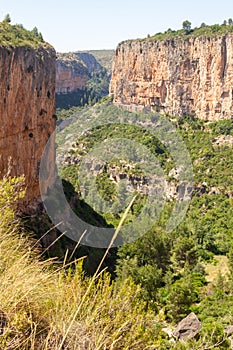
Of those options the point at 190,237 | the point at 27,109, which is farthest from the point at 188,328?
the point at 190,237

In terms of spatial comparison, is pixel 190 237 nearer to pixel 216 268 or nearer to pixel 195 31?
pixel 216 268

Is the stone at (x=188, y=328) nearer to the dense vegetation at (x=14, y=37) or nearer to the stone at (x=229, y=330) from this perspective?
the stone at (x=229, y=330)

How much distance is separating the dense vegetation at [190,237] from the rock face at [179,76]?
1.99 metres

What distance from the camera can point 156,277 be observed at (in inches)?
819

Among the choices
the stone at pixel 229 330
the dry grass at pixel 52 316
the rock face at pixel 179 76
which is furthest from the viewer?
the rock face at pixel 179 76

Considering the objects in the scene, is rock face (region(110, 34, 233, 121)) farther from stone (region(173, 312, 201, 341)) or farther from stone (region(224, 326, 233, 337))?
stone (region(224, 326, 233, 337))

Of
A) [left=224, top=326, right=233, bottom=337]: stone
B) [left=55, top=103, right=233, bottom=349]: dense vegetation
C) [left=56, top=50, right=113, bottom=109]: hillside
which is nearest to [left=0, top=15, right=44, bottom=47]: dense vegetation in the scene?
[left=55, top=103, right=233, bottom=349]: dense vegetation

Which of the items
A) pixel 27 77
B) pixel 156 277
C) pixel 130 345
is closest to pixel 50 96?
pixel 27 77

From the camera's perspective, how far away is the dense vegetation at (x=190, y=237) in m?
18.2

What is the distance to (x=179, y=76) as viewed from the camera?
2101 inches

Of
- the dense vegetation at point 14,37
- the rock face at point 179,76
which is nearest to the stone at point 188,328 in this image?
the dense vegetation at point 14,37

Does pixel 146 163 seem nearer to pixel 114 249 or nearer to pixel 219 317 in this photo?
pixel 114 249

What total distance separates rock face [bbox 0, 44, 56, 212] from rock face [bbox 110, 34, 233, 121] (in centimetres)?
2614

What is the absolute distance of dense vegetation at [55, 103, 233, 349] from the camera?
59.8 ft
